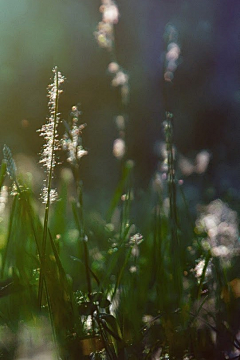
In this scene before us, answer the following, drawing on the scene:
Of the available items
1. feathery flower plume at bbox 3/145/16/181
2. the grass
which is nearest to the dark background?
the grass

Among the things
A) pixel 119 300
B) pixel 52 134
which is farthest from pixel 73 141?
pixel 119 300

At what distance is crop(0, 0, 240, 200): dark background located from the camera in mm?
1966

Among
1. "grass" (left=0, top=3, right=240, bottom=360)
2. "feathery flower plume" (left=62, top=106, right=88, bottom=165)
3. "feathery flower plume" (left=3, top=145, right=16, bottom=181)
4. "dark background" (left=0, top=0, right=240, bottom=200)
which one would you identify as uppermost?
"dark background" (left=0, top=0, right=240, bottom=200)

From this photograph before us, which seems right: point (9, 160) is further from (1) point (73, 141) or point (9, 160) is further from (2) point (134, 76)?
(2) point (134, 76)

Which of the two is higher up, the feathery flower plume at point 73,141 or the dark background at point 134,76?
the dark background at point 134,76

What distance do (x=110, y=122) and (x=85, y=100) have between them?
0.15 m

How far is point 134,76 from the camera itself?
2.03 metres

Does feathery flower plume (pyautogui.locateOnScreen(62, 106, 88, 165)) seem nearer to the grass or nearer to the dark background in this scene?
the grass

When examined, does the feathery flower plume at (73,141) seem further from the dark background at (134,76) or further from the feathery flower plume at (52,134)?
the dark background at (134,76)

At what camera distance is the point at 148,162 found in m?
1.95

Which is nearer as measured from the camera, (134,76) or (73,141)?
(73,141)

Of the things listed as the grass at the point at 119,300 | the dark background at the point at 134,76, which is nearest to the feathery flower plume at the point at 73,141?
the grass at the point at 119,300

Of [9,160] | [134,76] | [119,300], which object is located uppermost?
[134,76]

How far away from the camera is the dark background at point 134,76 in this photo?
1.97 meters
